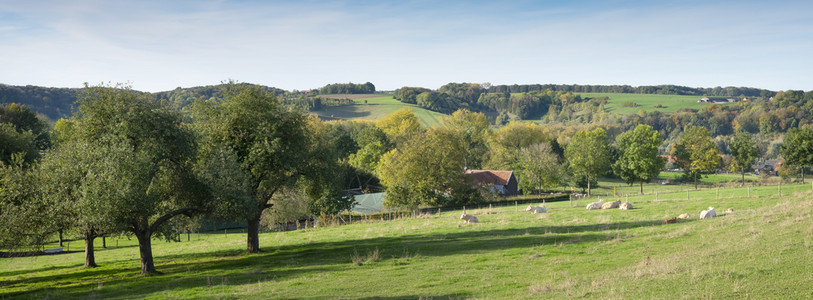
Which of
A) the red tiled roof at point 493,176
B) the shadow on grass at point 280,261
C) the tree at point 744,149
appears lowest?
the shadow on grass at point 280,261

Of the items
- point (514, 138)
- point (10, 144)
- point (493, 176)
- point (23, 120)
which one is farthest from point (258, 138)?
point (514, 138)

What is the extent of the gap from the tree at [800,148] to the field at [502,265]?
4144cm

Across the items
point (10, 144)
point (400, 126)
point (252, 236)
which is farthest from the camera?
point (400, 126)

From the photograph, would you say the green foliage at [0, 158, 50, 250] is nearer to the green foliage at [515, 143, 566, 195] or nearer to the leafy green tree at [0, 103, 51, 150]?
the leafy green tree at [0, 103, 51, 150]

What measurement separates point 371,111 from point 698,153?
390ft

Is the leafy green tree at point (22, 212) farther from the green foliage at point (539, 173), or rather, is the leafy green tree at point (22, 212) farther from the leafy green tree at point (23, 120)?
the green foliage at point (539, 173)

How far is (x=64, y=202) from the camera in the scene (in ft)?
72.8

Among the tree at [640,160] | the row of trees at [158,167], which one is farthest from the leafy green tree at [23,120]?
the tree at [640,160]

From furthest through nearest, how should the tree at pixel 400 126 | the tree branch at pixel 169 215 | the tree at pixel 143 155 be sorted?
the tree at pixel 400 126
the tree branch at pixel 169 215
the tree at pixel 143 155

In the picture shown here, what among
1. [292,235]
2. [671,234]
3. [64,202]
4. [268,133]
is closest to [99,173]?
[64,202]

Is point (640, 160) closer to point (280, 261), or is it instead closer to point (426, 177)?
point (426, 177)

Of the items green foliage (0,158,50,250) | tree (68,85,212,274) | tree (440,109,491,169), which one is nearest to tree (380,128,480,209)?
tree (68,85,212,274)

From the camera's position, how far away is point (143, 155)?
23.0 meters

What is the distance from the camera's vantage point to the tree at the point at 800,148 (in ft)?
218
